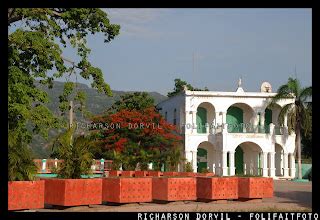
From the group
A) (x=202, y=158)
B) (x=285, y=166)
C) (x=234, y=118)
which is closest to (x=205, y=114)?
(x=234, y=118)

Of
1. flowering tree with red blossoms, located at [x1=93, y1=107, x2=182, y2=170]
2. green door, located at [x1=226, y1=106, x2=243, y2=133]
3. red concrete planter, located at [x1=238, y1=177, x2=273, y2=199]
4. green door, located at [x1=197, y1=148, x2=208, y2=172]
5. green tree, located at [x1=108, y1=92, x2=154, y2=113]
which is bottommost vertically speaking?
red concrete planter, located at [x1=238, y1=177, x2=273, y2=199]

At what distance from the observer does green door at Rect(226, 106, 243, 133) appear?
38656 millimetres

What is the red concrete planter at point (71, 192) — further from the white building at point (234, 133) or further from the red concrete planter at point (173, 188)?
the white building at point (234, 133)

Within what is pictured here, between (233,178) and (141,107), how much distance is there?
25336 mm

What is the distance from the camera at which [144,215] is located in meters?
9.97

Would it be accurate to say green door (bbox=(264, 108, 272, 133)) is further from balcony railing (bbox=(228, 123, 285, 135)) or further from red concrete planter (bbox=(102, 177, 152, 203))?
red concrete planter (bbox=(102, 177, 152, 203))

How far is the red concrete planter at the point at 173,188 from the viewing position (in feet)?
46.2

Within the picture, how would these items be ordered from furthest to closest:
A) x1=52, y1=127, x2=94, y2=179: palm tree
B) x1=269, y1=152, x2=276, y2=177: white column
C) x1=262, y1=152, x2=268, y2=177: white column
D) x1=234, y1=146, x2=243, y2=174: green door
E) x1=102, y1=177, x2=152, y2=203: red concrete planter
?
x1=234, y1=146, x2=243, y2=174: green door
x1=262, y1=152, x2=268, y2=177: white column
x1=269, y1=152, x2=276, y2=177: white column
x1=102, y1=177, x2=152, y2=203: red concrete planter
x1=52, y1=127, x2=94, y2=179: palm tree

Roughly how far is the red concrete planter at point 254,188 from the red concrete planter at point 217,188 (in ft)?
0.76

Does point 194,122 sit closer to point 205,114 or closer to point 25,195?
point 205,114

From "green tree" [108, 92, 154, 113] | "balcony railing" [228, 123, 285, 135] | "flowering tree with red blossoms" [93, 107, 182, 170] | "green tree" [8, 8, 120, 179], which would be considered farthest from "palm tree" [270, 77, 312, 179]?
"green tree" [8, 8, 120, 179]

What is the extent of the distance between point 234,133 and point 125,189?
24.1 m

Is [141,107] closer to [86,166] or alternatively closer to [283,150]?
[283,150]

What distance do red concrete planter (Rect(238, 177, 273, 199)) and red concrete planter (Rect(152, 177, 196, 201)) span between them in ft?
4.94
